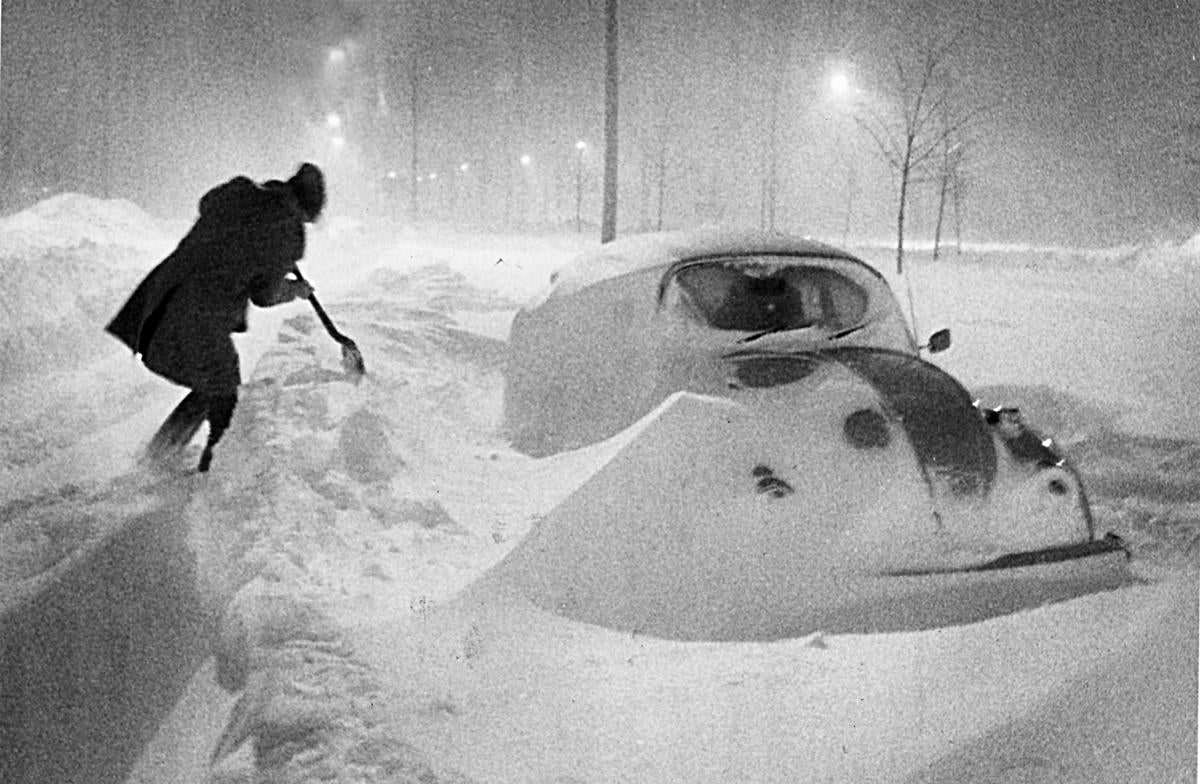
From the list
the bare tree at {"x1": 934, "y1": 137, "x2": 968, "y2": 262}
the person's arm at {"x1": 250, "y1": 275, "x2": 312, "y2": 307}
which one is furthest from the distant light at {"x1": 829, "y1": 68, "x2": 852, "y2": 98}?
the person's arm at {"x1": 250, "y1": 275, "x2": 312, "y2": 307}

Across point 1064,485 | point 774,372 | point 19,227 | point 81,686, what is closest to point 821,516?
point 774,372

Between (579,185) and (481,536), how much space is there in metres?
0.86

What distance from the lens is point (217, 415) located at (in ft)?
6.72

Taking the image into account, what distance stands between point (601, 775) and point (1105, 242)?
5.46ft

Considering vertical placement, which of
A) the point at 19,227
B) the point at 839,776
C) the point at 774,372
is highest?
the point at 19,227

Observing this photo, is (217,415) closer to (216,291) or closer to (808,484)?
(216,291)

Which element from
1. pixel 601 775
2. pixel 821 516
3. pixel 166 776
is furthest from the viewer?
pixel 821 516

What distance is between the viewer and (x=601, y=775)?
1366mm

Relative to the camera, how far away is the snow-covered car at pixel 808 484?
5.49ft

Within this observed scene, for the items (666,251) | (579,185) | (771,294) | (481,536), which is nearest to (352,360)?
(481,536)

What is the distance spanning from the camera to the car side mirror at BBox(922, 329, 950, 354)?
2053 mm

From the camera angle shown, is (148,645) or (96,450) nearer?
(148,645)

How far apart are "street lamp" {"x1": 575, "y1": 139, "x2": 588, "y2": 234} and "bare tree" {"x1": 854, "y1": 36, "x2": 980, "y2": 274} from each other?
64cm

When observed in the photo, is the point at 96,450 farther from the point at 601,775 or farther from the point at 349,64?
the point at 601,775
